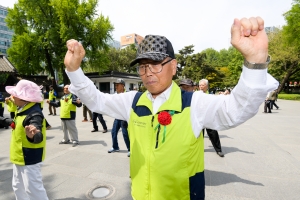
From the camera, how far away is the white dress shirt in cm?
105

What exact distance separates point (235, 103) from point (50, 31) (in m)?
30.2

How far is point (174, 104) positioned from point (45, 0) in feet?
110

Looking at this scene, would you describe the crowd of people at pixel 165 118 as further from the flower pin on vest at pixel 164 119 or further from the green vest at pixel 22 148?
the green vest at pixel 22 148

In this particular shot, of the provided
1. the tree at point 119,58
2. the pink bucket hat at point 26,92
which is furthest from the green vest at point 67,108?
the tree at point 119,58

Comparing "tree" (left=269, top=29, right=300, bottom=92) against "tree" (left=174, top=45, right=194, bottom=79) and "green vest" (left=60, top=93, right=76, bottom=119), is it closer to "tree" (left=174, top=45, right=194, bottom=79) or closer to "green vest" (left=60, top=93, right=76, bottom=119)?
"tree" (left=174, top=45, right=194, bottom=79)

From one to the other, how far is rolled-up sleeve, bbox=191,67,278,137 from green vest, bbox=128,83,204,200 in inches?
3.6

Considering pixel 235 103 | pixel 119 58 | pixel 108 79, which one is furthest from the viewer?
pixel 119 58

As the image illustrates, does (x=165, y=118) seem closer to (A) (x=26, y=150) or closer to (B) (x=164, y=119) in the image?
(B) (x=164, y=119)

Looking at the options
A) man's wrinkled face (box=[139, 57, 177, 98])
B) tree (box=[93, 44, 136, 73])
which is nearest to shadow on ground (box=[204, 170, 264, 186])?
man's wrinkled face (box=[139, 57, 177, 98])

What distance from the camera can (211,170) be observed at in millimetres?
4070

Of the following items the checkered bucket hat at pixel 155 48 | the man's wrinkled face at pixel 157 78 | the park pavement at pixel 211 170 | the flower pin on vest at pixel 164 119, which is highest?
the checkered bucket hat at pixel 155 48

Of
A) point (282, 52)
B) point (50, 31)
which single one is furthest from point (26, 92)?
point (282, 52)

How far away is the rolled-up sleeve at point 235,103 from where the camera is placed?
1.04m

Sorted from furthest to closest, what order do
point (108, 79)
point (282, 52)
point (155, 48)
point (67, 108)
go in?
1. point (108, 79)
2. point (282, 52)
3. point (67, 108)
4. point (155, 48)
